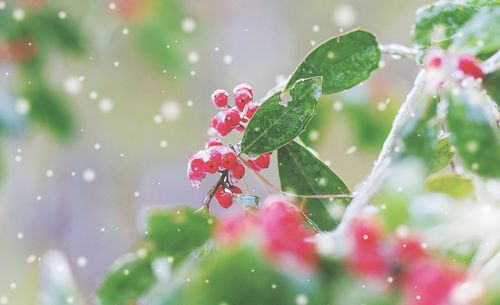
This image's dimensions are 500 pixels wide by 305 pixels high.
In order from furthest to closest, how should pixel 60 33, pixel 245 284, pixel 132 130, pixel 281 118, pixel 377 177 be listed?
pixel 132 130 < pixel 60 33 < pixel 281 118 < pixel 377 177 < pixel 245 284

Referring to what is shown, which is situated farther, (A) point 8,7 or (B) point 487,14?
(A) point 8,7

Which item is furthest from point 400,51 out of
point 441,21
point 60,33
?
point 60,33

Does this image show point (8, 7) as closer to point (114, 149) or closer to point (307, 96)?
point (307, 96)

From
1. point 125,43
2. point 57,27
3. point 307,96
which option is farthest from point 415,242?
point 125,43

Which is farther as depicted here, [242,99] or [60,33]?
[60,33]

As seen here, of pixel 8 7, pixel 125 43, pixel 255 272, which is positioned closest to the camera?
pixel 255 272

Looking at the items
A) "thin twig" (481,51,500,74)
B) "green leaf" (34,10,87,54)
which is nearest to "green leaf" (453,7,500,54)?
"thin twig" (481,51,500,74)

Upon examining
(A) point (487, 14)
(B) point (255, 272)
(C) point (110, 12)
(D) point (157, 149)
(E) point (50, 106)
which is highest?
(D) point (157, 149)

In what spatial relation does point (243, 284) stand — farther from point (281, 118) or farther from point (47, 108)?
point (47, 108)
